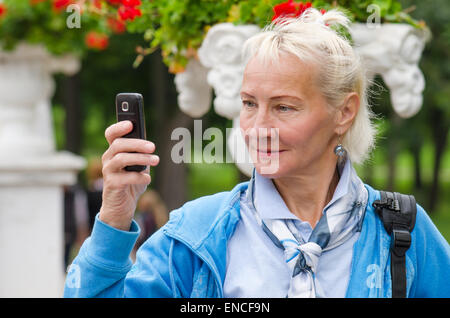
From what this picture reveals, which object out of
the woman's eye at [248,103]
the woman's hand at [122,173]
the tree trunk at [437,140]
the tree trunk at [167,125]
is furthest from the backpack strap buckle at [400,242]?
the tree trunk at [437,140]

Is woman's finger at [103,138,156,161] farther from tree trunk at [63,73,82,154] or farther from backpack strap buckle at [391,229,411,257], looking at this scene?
tree trunk at [63,73,82,154]

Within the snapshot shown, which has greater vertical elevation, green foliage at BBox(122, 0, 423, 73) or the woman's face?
green foliage at BBox(122, 0, 423, 73)

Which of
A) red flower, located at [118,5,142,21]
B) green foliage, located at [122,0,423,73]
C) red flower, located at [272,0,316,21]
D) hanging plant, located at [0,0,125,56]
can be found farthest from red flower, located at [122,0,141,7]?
hanging plant, located at [0,0,125,56]

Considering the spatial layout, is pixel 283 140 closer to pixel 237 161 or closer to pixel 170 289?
pixel 170 289

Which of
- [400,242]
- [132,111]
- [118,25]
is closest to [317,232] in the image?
[400,242]

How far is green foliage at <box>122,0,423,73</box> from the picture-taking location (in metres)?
2.96

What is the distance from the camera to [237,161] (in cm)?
303

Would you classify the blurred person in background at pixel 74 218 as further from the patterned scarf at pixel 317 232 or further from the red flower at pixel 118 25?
the patterned scarf at pixel 317 232

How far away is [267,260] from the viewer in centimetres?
186

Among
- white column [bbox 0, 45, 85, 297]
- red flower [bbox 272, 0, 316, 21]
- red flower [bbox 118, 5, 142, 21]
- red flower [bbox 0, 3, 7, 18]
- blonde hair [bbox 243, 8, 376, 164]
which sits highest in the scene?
red flower [bbox 0, 3, 7, 18]

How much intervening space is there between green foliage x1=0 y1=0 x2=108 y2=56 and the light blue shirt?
146 inches

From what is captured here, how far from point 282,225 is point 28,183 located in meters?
4.04

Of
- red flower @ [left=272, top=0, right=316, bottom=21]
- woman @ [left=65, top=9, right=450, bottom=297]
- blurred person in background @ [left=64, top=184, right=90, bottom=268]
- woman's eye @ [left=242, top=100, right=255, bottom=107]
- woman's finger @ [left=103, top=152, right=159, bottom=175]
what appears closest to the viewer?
woman's finger @ [left=103, top=152, right=159, bottom=175]

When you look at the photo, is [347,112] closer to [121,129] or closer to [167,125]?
[121,129]
